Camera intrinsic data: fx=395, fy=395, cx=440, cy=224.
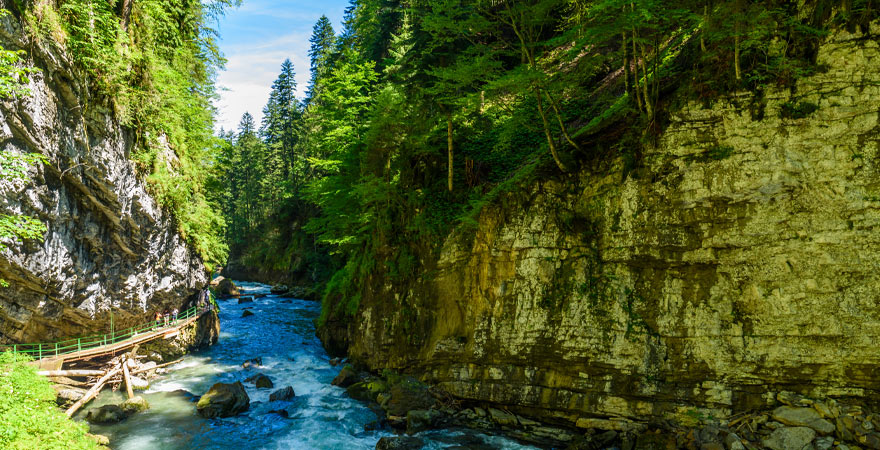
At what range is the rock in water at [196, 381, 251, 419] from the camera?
Answer: 14039 millimetres

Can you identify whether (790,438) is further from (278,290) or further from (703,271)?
(278,290)

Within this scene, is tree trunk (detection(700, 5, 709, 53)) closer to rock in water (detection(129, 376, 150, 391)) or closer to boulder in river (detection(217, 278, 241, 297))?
rock in water (detection(129, 376, 150, 391))

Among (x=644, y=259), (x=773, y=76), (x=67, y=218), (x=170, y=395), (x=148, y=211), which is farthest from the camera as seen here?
(x=148, y=211)

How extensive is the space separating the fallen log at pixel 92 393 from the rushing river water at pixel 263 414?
322 millimetres

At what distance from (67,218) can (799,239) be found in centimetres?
2179

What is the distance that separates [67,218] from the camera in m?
13.4

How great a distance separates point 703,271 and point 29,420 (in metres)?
15.6

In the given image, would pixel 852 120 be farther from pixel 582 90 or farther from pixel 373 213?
pixel 373 213

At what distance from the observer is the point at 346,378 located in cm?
1672

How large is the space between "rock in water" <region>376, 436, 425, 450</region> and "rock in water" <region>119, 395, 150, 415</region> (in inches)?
362

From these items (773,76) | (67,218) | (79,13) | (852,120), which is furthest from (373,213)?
(852,120)

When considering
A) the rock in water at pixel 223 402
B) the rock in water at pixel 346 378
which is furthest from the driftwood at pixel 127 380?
the rock in water at pixel 346 378

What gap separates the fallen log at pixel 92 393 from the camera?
1349cm

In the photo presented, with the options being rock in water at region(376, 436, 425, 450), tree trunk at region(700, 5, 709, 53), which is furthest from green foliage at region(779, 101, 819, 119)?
rock in water at region(376, 436, 425, 450)
